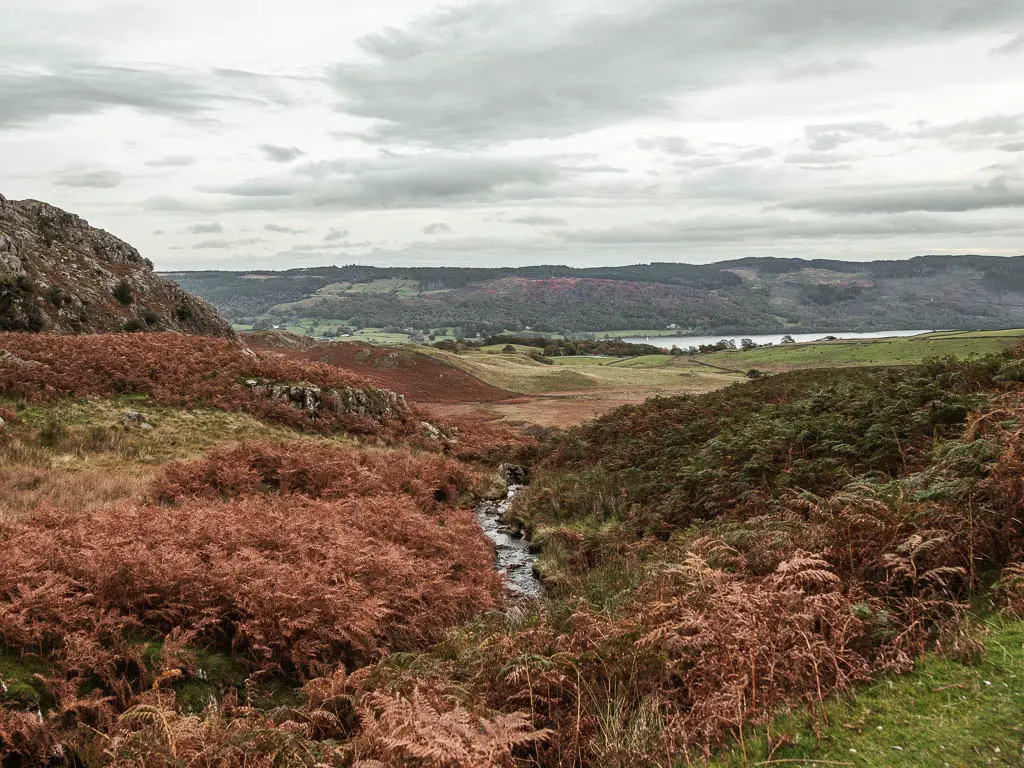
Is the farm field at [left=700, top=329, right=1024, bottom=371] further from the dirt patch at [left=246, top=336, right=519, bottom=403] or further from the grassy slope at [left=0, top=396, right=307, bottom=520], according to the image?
the grassy slope at [left=0, top=396, right=307, bottom=520]

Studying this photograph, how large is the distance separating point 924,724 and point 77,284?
47.6 metres

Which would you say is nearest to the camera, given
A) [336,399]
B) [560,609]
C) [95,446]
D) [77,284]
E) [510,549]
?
[560,609]

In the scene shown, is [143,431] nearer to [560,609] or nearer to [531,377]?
[560,609]

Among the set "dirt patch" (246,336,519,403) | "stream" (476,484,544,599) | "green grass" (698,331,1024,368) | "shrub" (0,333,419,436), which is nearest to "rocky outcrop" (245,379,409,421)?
"shrub" (0,333,419,436)

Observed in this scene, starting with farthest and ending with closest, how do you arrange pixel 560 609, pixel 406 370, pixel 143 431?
1. pixel 406 370
2. pixel 143 431
3. pixel 560 609

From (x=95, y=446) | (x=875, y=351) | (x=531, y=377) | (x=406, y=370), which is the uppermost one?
(x=875, y=351)

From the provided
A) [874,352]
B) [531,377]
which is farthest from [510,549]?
[874,352]

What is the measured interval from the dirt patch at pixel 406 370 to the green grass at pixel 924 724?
4998 cm

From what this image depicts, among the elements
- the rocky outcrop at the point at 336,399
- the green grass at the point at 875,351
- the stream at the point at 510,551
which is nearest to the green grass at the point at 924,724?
the stream at the point at 510,551

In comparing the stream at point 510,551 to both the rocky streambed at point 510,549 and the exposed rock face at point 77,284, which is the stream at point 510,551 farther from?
the exposed rock face at point 77,284

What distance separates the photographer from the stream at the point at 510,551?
12526 millimetres

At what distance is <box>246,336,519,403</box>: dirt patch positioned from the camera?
56594 mm

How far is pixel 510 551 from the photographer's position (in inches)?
603

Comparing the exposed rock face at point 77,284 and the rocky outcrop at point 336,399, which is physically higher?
the exposed rock face at point 77,284
